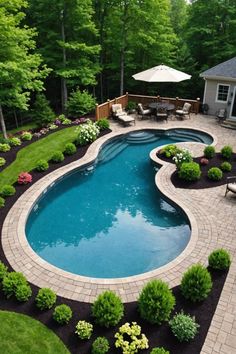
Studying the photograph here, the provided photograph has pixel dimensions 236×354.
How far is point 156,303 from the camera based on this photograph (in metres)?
7.23

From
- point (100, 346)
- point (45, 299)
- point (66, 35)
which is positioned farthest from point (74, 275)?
point (66, 35)

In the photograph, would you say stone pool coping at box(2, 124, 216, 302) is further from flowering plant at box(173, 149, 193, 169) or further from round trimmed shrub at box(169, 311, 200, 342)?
flowering plant at box(173, 149, 193, 169)

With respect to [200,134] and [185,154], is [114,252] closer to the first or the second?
[185,154]

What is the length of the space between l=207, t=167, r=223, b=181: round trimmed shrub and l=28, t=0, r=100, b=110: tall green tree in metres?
13.3

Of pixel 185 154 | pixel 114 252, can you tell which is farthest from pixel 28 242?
pixel 185 154

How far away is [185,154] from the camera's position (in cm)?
1505

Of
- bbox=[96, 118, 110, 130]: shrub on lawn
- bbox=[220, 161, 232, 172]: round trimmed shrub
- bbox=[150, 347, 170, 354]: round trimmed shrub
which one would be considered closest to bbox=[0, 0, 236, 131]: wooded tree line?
bbox=[96, 118, 110, 130]: shrub on lawn

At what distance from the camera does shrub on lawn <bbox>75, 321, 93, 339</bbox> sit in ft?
23.6

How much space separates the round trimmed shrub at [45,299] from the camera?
790 cm

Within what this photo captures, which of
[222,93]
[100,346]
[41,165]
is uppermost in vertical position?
[222,93]

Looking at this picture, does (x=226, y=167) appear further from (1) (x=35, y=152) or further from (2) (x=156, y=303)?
(1) (x=35, y=152)

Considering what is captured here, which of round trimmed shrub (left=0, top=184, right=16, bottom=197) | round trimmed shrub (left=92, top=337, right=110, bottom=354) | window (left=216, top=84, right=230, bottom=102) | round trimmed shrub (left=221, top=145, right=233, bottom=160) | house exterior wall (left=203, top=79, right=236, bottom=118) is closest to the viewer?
round trimmed shrub (left=92, top=337, right=110, bottom=354)

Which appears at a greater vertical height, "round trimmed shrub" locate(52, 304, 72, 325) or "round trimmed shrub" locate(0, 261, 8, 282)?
"round trimmed shrub" locate(0, 261, 8, 282)

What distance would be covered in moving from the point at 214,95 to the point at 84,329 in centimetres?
1986
